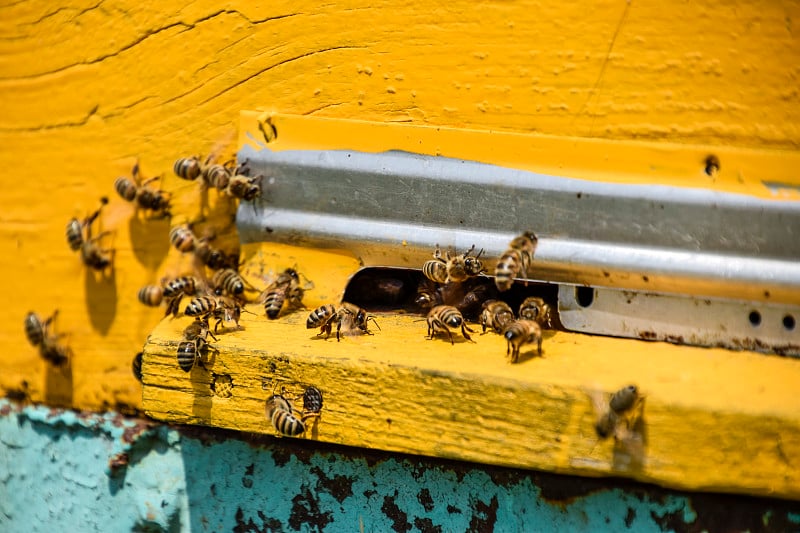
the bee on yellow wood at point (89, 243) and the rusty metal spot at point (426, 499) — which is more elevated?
the bee on yellow wood at point (89, 243)

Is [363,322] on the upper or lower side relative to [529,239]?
lower

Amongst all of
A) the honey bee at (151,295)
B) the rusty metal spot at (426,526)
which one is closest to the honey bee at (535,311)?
the rusty metal spot at (426,526)

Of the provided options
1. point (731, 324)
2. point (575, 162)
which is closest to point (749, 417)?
point (731, 324)

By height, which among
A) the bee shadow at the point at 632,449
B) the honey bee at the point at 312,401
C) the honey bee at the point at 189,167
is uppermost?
the honey bee at the point at 189,167

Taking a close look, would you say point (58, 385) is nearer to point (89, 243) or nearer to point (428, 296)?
point (89, 243)

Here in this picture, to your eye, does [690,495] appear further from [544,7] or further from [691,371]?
[544,7]

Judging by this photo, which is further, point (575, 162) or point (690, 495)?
point (575, 162)

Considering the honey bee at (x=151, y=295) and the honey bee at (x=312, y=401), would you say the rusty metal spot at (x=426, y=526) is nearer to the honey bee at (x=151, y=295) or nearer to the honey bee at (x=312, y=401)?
the honey bee at (x=312, y=401)

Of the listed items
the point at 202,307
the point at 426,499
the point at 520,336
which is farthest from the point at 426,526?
the point at 202,307
